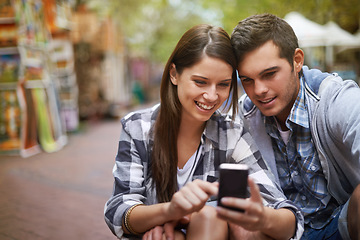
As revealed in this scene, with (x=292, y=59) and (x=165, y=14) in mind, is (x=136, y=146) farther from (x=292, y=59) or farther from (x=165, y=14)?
(x=165, y=14)

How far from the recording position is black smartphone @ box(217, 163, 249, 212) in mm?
1527

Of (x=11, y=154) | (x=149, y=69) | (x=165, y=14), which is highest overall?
(x=165, y=14)

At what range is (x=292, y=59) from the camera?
91.3 inches

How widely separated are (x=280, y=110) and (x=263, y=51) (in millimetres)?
391

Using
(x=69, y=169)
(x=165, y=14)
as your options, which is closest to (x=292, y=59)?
(x=69, y=169)

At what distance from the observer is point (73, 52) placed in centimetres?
1333

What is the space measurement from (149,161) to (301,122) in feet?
3.20

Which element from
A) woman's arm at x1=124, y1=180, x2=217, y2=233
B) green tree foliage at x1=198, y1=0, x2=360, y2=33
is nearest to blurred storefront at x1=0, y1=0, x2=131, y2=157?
green tree foliage at x1=198, y1=0, x2=360, y2=33

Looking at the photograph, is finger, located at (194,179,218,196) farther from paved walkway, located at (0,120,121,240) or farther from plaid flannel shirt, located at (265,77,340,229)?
paved walkway, located at (0,120,121,240)

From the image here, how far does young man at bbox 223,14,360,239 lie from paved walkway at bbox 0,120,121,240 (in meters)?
2.00

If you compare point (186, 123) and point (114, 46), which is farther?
point (114, 46)

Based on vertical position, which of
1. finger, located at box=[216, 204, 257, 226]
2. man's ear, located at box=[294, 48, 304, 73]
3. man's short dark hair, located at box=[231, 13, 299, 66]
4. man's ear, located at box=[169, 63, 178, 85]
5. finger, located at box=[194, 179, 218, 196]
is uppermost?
man's short dark hair, located at box=[231, 13, 299, 66]

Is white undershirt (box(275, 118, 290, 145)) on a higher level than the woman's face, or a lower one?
lower

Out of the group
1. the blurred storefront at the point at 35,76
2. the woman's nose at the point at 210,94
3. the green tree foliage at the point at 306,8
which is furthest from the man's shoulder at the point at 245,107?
the green tree foliage at the point at 306,8
